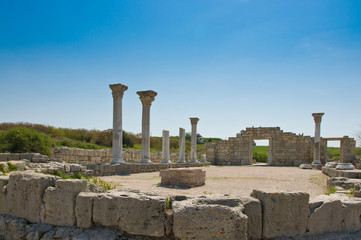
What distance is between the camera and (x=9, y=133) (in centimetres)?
1470

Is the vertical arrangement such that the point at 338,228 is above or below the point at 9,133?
below

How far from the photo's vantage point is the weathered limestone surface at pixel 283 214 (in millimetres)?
4309

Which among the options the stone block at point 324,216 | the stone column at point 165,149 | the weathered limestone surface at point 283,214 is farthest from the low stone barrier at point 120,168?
the stone block at point 324,216

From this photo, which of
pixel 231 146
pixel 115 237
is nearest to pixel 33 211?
pixel 115 237

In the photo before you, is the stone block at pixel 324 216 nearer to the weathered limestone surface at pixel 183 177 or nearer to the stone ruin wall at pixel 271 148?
the weathered limestone surface at pixel 183 177

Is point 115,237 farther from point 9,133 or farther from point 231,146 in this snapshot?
point 231,146

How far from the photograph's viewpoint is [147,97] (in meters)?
16.2

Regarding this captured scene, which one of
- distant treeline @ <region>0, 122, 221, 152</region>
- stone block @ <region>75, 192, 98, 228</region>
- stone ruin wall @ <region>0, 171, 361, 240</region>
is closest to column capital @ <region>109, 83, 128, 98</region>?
stone ruin wall @ <region>0, 171, 361, 240</region>

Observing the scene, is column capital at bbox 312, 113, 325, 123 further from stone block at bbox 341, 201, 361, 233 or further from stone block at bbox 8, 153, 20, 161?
stone block at bbox 8, 153, 20, 161

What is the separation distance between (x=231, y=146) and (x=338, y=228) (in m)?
23.4

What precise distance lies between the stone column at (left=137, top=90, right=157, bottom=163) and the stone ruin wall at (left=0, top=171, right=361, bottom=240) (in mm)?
11285

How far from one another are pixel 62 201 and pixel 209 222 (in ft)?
7.92

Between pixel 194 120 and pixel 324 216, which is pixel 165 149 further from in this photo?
pixel 324 216

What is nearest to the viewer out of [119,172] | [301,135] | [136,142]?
[119,172]
